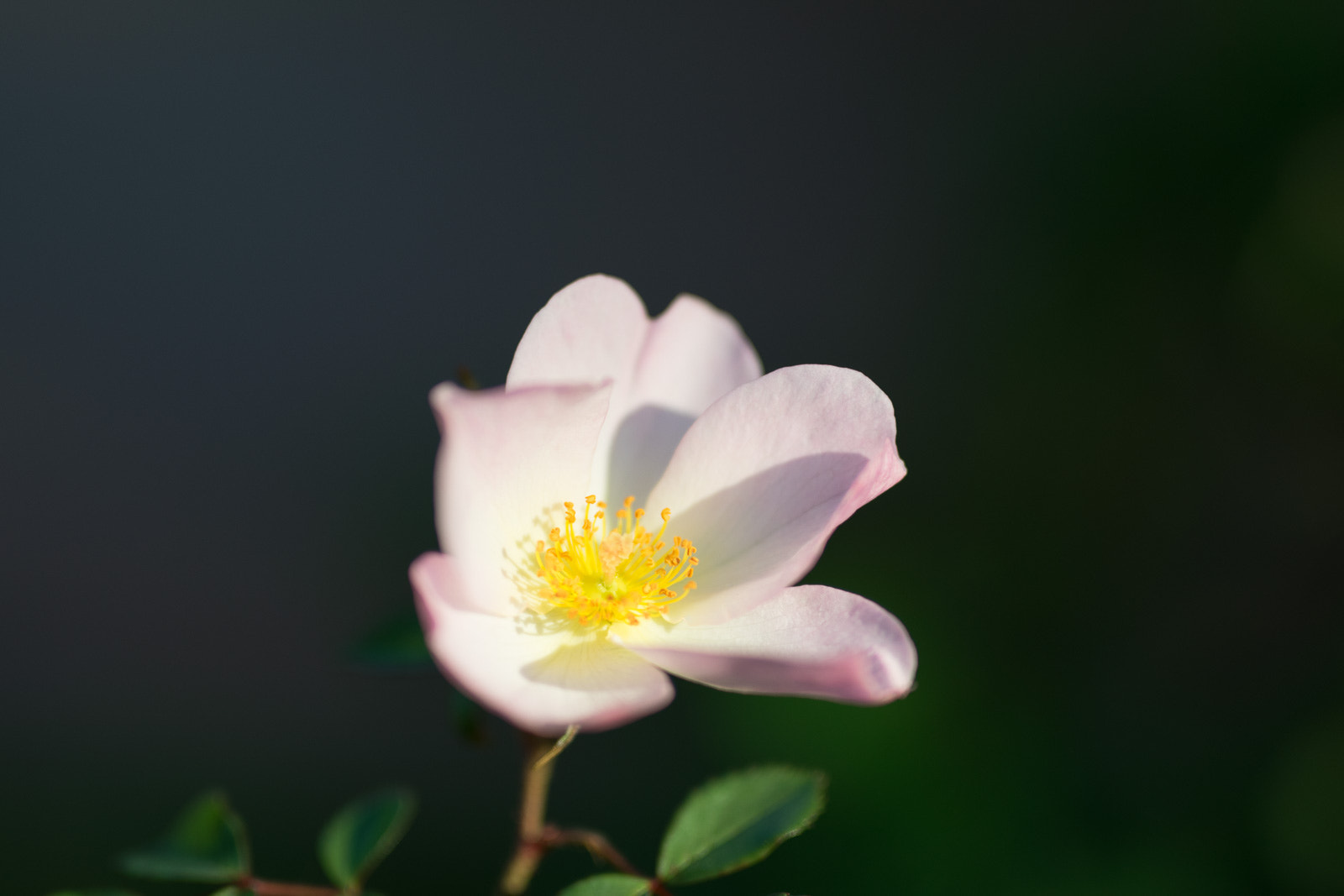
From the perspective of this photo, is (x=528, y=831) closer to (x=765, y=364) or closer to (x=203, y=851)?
(x=203, y=851)

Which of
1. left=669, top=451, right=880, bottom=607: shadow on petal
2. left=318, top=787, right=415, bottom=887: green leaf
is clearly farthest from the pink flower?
left=318, top=787, right=415, bottom=887: green leaf

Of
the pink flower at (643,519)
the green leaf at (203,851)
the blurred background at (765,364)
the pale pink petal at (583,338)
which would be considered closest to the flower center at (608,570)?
the pink flower at (643,519)

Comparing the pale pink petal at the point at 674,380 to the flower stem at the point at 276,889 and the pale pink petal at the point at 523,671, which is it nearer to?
the pale pink petal at the point at 523,671

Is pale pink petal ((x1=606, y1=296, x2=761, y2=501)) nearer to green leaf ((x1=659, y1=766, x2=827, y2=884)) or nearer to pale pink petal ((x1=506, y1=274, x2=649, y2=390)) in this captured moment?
pale pink petal ((x1=506, y1=274, x2=649, y2=390))

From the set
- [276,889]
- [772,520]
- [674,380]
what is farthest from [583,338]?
[276,889]

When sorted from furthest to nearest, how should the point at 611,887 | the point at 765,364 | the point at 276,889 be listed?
the point at 765,364 < the point at 276,889 < the point at 611,887

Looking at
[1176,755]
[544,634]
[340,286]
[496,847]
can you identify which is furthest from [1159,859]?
[340,286]
